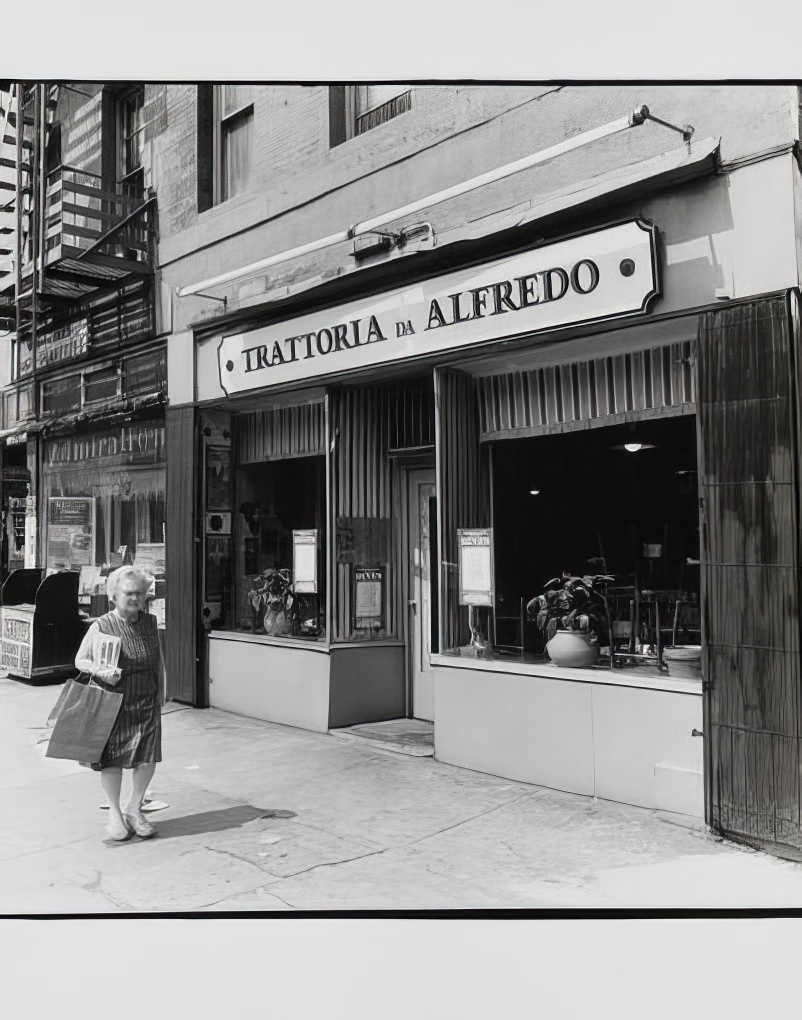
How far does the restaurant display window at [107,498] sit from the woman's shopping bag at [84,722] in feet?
13.4

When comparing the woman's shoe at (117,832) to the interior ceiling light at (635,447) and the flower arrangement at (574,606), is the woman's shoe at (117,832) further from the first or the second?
the interior ceiling light at (635,447)

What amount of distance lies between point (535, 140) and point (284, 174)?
273 cm

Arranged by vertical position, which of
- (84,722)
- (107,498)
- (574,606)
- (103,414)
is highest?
(103,414)

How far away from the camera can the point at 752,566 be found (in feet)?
15.8

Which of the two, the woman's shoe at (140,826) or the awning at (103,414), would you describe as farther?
the awning at (103,414)

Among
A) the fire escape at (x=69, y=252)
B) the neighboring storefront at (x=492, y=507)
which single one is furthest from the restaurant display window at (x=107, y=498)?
the fire escape at (x=69, y=252)

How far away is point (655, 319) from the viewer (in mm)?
5402

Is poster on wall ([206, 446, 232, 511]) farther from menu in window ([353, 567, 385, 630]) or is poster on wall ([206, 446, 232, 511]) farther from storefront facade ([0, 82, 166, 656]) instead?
menu in window ([353, 567, 385, 630])

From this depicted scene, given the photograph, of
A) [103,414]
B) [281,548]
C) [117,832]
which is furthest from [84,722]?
[103,414]

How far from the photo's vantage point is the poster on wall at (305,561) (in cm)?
802

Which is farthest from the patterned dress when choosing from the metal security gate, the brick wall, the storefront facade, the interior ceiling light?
the storefront facade

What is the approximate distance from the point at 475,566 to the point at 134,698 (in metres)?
2.71

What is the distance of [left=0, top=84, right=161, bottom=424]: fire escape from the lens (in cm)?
857

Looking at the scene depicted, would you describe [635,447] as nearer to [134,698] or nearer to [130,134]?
[134,698]
